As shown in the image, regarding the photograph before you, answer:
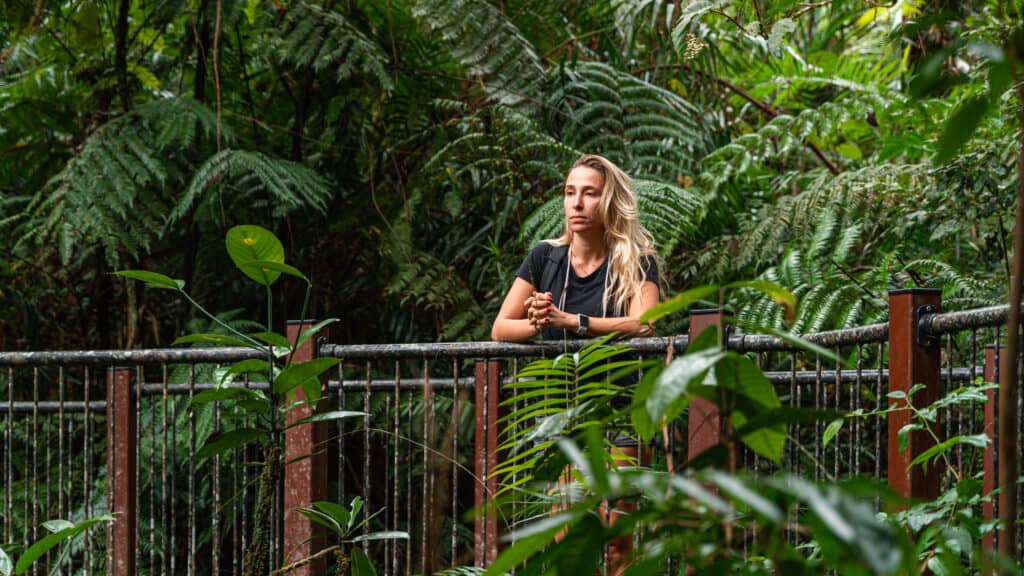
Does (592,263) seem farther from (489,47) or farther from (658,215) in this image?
(489,47)

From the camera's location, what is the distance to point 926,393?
2520 mm

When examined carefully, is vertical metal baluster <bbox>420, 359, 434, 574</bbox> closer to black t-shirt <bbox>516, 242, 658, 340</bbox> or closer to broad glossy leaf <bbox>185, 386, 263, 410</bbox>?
broad glossy leaf <bbox>185, 386, 263, 410</bbox>

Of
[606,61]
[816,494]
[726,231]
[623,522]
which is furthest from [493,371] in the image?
[606,61]

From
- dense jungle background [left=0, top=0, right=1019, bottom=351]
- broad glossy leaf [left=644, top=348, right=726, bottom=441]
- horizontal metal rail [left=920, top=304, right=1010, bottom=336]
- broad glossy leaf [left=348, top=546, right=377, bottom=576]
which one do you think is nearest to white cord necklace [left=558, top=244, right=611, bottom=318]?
dense jungle background [left=0, top=0, right=1019, bottom=351]

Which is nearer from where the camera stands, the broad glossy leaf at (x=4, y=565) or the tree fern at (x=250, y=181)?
the broad glossy leaf at (x=4, y=565)

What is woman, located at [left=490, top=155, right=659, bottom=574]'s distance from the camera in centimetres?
384

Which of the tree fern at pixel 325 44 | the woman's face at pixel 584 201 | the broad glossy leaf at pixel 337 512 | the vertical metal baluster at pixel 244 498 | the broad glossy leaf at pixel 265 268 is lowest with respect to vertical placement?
the vertical metal baluster at pixel 244 498

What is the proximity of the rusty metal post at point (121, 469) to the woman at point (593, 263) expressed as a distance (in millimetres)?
1363

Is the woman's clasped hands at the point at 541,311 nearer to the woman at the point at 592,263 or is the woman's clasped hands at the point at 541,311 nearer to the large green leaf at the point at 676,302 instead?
the woman at the point at 592,263

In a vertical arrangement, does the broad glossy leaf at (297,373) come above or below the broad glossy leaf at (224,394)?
above

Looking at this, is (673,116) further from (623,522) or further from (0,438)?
(623,522)

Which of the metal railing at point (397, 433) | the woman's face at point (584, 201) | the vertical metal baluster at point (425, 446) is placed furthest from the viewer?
the woman's face at point (584, 201)

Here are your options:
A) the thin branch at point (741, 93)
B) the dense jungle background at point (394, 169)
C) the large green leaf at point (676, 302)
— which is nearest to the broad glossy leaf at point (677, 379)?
the large green leaf at point (676, 302)

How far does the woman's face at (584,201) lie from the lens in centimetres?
404
